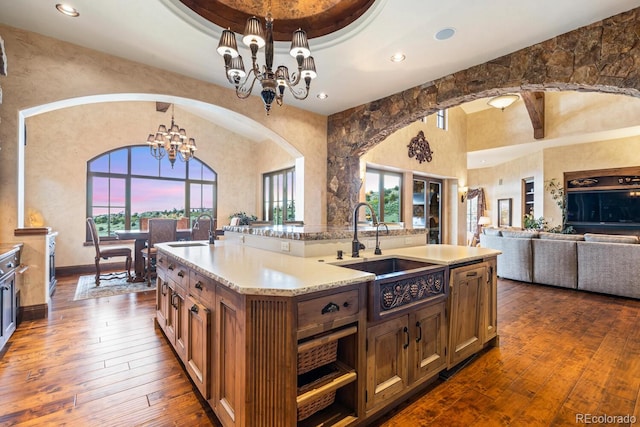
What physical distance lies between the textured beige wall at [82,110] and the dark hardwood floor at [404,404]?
4.84ft

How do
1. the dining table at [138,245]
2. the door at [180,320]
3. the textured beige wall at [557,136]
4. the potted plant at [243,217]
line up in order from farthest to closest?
the potted plant at [243,217] < the textured beige wall at [557,136] < the dining table at [138,245] < the door at [180,320]

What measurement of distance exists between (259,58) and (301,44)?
1432 millimetres

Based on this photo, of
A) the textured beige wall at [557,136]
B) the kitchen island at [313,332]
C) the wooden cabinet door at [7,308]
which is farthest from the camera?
the textured beige wall at [557,136]

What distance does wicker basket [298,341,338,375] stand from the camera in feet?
4.70

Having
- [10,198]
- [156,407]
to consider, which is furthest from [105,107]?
[156,407]

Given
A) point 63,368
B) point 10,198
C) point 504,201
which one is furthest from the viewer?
point 504,201

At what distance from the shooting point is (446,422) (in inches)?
68.2

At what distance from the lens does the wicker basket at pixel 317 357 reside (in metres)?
1.43

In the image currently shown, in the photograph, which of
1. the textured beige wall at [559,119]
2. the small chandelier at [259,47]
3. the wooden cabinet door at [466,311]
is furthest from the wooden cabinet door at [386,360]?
the textured beige wall at [559,119]

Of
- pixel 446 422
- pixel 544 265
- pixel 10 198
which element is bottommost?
pixel 446 422

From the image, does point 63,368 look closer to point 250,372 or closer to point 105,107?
point 250,372

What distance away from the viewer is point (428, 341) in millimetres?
2010

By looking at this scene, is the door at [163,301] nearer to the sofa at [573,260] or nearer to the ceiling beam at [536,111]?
the sofa at [573,260]

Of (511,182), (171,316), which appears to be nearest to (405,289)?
(171,316)
